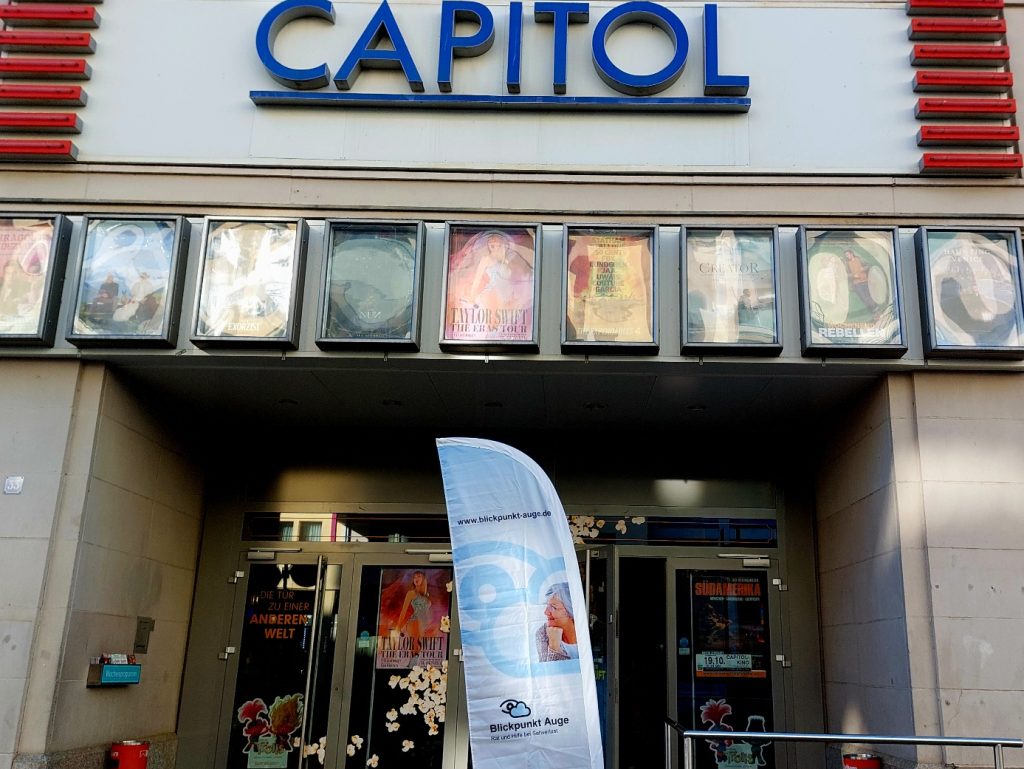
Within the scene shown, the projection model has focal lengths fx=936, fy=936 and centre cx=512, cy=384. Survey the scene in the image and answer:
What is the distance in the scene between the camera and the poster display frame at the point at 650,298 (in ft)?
24.5

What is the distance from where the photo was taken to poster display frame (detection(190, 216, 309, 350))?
7493mm

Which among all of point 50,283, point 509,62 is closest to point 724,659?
point 509,62

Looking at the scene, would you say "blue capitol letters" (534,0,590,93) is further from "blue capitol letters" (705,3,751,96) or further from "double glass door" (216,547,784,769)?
"double glass door" (216,547,784,769)

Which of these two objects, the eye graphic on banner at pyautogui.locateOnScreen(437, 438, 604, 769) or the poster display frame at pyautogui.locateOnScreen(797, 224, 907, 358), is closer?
the eye graphic on banner at pyautogui.locateOnScreen(437, 438, 604, 769)

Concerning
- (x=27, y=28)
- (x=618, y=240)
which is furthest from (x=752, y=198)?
(x=27, y=28)

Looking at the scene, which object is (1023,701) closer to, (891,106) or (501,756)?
(501,756)

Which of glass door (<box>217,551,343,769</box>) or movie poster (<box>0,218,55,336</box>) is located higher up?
movie poster (<box>0,218,55,336</box>)

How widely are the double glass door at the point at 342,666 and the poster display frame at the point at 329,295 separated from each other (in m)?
2.80

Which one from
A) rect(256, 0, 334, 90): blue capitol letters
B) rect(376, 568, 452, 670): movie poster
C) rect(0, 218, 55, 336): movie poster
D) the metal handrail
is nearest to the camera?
the metal handrail

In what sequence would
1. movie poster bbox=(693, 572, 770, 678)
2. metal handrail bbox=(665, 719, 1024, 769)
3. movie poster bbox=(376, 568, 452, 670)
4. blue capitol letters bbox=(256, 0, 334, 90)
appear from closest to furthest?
metal handrail bbox=(665, 719, 1024, 769)
blue capitol letters bbox=(256, 0, 334, 90)
movie poster bbox=(693, 572, 770, 678)
movie poster bbox=(376, 568, 452, 670)

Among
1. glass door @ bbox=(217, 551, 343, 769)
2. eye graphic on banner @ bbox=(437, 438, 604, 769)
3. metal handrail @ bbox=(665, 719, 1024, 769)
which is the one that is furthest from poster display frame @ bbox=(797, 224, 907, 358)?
glass door @ bbox=(217, 551, 343, 769)

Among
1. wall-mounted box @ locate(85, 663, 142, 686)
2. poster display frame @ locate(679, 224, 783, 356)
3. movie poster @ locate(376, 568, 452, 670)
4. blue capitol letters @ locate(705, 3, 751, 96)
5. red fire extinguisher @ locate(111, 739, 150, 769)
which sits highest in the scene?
blue capitol letters @ locate(705, 3, 751, 96)

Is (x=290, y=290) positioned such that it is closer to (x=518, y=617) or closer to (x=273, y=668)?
(x=518, y=617)

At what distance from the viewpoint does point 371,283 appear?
7.71 meters
